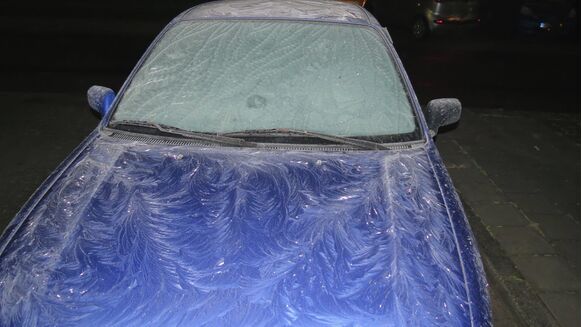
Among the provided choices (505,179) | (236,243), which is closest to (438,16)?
(505,179)

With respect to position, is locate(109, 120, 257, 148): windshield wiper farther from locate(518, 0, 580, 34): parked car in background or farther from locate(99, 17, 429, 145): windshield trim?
locate(518, 0, 580, 34): parked car in background

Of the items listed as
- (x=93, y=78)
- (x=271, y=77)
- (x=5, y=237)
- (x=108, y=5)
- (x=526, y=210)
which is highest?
(x=271, y=77)

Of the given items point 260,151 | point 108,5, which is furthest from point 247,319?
point 108,5

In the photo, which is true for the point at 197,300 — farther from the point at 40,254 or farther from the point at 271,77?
the point at 271,77

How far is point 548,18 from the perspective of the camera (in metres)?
13.5

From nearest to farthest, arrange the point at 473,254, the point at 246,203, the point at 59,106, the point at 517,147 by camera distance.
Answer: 1. the point at 473,254
2. the point at 246,203
3. the point at 517,147
4. the point at 59,106

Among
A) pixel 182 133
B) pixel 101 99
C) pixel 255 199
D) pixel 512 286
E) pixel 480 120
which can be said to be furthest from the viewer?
pixel 480 120

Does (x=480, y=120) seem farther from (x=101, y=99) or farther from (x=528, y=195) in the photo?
(x=101, y=99)

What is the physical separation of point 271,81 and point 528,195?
3.01 metres

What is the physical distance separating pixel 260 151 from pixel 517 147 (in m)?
4.23

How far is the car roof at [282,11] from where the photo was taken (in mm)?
3096

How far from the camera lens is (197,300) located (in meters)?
1.68

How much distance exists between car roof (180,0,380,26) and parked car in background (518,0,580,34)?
1212 centimetres

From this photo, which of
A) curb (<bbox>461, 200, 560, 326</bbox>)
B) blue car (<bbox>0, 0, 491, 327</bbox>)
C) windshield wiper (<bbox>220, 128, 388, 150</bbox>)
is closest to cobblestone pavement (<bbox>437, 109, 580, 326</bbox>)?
curb (<bbox>461, 200, 560, 326</bbox>)
